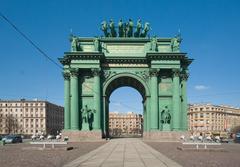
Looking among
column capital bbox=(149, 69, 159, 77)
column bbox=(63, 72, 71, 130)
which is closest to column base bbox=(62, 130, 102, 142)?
column bbox=(63, 72, 71, 130)

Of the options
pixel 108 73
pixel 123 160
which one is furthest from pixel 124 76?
pixel 123 160

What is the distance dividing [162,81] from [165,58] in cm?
360

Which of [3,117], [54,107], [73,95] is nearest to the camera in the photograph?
[73,95]

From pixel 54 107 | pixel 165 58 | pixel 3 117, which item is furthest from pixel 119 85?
pixel 54 107

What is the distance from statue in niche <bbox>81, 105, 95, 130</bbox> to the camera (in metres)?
56.7

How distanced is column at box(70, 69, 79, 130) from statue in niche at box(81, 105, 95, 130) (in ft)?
3.20

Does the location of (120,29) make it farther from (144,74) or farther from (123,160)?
(123,160)

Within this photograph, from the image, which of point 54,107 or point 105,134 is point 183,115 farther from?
point 54,107

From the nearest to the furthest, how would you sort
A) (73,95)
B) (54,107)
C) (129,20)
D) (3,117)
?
(73,95)
(129,20)
(3,117)
(54,107)

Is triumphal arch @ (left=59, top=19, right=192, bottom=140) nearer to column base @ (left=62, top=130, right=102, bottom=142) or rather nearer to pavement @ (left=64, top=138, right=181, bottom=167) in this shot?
column base @ (left=62, top=130, right=102, bottom=142)

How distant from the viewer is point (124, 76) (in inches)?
2314

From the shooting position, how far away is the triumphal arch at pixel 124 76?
5691cm

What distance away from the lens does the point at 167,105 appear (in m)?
58.2

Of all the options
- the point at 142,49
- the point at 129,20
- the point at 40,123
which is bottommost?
the point at 40,123
